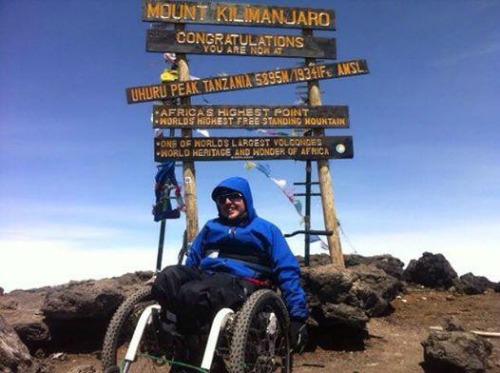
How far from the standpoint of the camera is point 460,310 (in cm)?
1055

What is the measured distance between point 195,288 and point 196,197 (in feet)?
21.8

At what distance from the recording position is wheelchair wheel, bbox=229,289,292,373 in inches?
138

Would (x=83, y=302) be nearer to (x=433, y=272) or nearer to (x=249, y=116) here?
(x=249, y=116)

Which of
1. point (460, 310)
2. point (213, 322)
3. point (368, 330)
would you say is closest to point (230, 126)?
point (368, 330)

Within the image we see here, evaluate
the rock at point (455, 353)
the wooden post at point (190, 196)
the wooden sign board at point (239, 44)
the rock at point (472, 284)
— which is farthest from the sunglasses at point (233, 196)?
the rock at point (472, 284)

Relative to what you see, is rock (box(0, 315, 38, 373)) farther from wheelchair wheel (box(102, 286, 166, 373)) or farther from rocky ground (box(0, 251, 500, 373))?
wheelchair wheel (box(102, 286, 166, 373))

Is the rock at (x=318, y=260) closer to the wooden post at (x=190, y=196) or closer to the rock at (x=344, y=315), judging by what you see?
the wooden post at (x=190, y=196)

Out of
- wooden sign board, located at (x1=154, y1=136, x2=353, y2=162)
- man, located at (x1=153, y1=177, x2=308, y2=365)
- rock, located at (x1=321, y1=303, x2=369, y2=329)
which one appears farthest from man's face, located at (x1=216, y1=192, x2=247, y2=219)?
wooden sign board, located at (x1=154, y1=136, x2=353, y2=162)

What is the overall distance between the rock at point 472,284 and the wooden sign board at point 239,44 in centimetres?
693

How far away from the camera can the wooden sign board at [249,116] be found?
34.4ft

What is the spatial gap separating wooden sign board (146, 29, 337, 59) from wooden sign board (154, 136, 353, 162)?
2.08 meters

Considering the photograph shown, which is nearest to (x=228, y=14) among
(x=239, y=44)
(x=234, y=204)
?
(x=239, y=44)

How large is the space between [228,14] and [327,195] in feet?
16.0

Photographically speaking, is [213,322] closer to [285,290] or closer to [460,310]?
[285,290]
